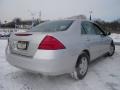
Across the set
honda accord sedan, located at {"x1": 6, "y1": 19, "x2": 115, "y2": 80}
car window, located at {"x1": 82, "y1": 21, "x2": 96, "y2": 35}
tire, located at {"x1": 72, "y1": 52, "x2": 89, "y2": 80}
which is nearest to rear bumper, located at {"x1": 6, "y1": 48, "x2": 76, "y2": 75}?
honda accord sedan, located at {"x1": 6, "y1": 19, "x2": 115, "y2": 80}

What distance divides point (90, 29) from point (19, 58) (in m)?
2.20

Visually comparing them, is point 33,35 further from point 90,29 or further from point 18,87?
point 90,29

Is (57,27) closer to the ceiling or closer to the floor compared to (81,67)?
closer to the ceiling

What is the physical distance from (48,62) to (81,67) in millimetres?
1143

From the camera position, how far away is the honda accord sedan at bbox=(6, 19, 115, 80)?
294cm

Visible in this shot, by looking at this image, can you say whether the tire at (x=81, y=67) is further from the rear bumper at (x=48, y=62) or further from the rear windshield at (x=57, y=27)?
the rear windshield at (x=57, y=27)

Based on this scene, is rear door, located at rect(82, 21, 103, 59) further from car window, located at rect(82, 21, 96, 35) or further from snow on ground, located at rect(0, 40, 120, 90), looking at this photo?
snow on ground, located at rect(0, 40, 120, 90)

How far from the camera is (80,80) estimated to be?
3705 millimetres

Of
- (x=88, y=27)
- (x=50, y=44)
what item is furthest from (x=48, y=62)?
(x=88, y=27)

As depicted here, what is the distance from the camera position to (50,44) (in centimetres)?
296

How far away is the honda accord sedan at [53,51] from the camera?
2.94 m

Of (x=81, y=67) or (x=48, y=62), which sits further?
(x=81, y=67)

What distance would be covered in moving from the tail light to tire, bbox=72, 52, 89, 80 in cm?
80

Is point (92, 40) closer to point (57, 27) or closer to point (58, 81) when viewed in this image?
point (57, 27)
